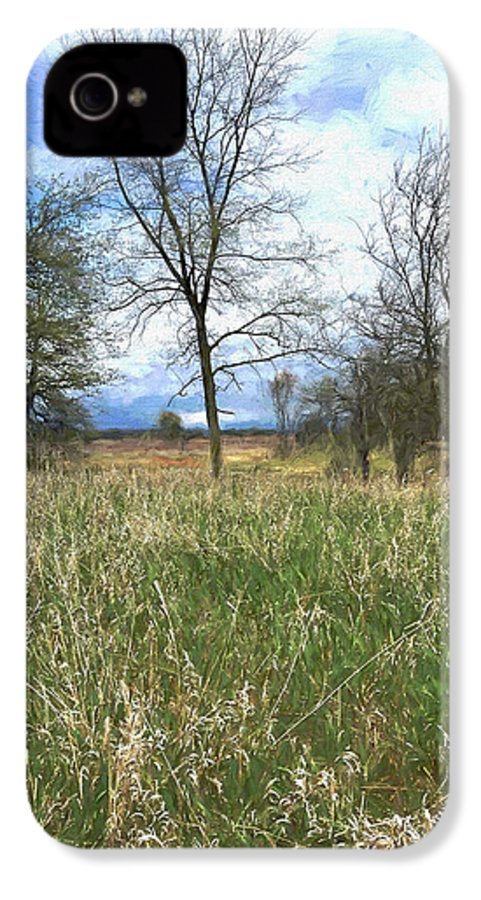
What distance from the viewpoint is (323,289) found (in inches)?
68.5

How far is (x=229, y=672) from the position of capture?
1725 mm

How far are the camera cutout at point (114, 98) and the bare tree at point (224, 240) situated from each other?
0.11ft

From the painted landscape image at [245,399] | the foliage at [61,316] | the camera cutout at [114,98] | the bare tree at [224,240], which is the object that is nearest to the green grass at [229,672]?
the painted landscape image at [245,399]

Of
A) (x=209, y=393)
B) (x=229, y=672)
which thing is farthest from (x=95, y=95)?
(x=229, y=672)

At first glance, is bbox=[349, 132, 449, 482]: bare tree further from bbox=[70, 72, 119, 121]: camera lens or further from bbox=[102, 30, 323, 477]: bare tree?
bbox=[70, 72, 119, 121]: camera lens

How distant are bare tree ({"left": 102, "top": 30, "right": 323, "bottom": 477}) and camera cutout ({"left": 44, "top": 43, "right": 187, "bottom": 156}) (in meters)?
0.03

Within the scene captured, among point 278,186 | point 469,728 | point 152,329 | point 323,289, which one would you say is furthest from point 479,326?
point 469,728

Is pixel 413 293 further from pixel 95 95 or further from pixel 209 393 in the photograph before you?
pixel 95 95

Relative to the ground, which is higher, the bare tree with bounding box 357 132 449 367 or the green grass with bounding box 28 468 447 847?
the bare tree with bounding box 357 132 449 367

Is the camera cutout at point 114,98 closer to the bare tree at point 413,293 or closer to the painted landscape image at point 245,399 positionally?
the painted landscape image at point 245,399

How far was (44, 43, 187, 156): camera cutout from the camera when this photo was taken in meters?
1.71

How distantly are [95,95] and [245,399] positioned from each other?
540 mm

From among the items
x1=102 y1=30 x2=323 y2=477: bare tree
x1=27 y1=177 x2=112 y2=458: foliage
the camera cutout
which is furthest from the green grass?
the camera cutout

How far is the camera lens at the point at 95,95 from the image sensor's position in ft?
5.63
